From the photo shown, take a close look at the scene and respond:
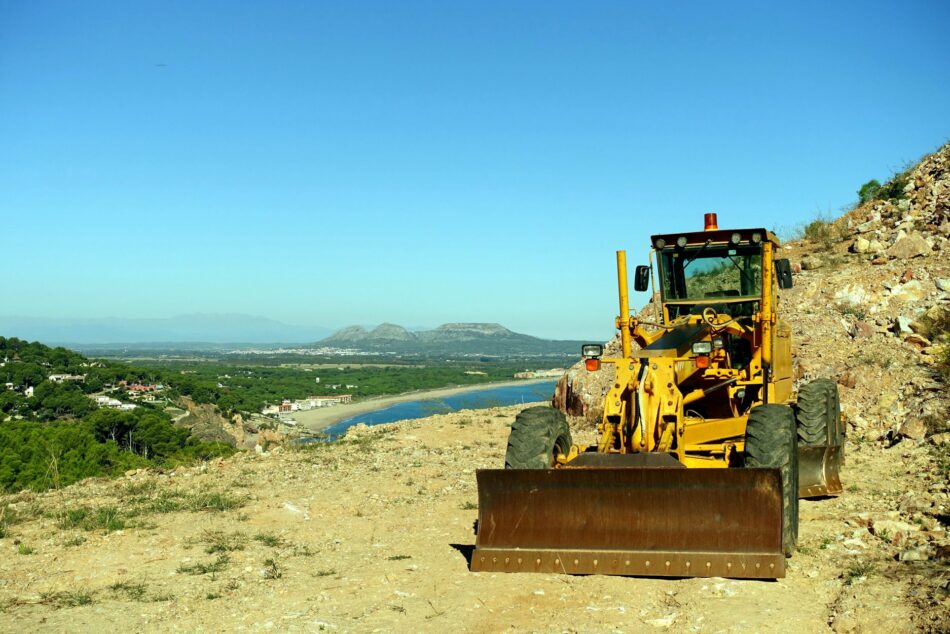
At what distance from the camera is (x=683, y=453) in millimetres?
7930

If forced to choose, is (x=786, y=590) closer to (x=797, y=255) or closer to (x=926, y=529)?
(x=926, y=529)

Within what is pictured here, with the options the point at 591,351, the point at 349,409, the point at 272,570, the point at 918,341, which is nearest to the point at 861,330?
the point at 918,341

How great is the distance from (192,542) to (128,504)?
8.21 ft

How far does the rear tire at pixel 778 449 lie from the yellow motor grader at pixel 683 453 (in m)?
0.01

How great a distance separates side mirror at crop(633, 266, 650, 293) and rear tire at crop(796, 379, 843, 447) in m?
2.62

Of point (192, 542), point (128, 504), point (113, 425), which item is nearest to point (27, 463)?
point (113, 425)

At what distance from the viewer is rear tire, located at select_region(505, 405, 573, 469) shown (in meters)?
7.87

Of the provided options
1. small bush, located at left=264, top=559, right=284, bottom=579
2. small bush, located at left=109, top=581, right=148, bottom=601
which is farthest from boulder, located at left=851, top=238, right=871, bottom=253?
small bush, located at left=109, top=581, right=148, bottom=601

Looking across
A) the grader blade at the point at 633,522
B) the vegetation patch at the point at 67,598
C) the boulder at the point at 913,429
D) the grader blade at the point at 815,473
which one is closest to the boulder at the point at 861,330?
the boulder at the point at 913,429

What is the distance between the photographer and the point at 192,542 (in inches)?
344

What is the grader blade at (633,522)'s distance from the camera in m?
6.78

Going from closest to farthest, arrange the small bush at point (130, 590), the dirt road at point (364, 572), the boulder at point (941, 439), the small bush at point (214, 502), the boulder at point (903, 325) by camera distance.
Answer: the dirt road at point (364, 572) < the small bush at point (130, 590) < the small bush at point (214, 502) < the boulder at point (941, 439) < the boulder at point (903, 325)

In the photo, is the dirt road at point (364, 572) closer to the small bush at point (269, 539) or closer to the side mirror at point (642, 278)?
the small bush at point (269, 539)

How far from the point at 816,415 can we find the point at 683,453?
124 inches
